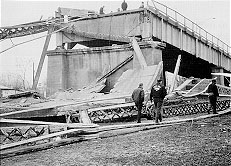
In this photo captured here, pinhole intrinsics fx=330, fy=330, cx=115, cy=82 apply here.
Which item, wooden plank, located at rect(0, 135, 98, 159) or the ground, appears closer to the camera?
the ground

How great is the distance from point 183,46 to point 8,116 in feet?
57.2

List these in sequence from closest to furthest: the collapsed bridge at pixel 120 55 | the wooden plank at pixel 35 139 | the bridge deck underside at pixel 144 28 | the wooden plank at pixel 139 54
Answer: the wooden plank at pixel 35 139
the collapsed bridge at pixel 120 55
the wooden plank at pixel 139 54
the bridge deck underside at pixel 144 28

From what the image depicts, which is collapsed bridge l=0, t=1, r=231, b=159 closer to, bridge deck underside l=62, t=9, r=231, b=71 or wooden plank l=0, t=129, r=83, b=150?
bridge deck underside l=62, t=9, r=231, b=71

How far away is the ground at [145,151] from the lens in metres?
6.29

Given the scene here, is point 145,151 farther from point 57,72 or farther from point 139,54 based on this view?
point 57,72

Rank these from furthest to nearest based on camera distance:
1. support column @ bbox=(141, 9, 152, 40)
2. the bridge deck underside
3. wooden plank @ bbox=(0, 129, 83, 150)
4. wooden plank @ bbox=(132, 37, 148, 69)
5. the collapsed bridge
A: 1. the bridge deck underside
2. support column @ bbox=(141, 9, 152, 40)
3. wooden plank @ bbox=(132, 37, 148, 69)
4. the collapsed bridge
5. wooden plank @ bbox=(0, 129, 83, 150)

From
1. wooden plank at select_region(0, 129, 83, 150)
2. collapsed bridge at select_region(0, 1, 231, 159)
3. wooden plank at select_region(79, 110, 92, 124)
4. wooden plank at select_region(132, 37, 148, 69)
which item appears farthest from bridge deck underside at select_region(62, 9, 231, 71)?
wooden plank at select_region(0, 129, 83, 150)

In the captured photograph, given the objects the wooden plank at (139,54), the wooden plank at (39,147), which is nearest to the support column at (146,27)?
the wooden plank at (139,54)

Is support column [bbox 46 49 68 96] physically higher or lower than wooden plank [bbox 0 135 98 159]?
higher

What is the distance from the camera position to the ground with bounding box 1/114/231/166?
6.29 metres

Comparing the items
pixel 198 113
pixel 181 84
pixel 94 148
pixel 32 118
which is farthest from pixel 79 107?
pixel 181 84

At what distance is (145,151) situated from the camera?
7.27 m

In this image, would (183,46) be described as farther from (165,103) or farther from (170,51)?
(165,103)

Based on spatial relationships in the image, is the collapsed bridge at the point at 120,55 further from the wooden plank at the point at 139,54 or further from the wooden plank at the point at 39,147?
the wooden plank at the point at 39,147
